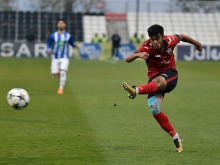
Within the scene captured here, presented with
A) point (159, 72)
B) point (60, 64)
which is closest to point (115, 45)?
point (60, 64)

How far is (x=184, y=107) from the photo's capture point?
13.6m

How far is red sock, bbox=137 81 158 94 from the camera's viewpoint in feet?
25.7

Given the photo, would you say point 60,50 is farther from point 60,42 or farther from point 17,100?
point 17,100

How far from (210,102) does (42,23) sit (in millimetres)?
34727

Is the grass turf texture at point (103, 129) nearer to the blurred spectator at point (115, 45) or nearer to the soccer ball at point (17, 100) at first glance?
the soccer ball at point (17, 100)

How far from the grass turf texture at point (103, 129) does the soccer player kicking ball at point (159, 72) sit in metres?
0.43

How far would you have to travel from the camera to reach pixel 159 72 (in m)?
8.34

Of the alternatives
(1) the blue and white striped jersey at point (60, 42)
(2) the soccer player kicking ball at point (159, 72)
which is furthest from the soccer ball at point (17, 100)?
(1) the blue and white striped jersey at point (60, 42)

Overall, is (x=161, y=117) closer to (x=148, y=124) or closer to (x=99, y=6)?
(x=148, y=124)

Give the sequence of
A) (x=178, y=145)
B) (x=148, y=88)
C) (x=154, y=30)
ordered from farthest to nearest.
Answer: (x=178, y=145), (x=148, y=88), (x=154, y=30)

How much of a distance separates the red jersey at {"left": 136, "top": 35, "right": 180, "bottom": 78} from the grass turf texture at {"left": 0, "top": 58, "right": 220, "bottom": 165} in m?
1.11

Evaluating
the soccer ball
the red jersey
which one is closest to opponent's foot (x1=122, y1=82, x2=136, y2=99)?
the red jersey

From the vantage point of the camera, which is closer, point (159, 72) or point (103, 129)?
point (159, 72)

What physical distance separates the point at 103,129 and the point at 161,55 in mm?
2335
